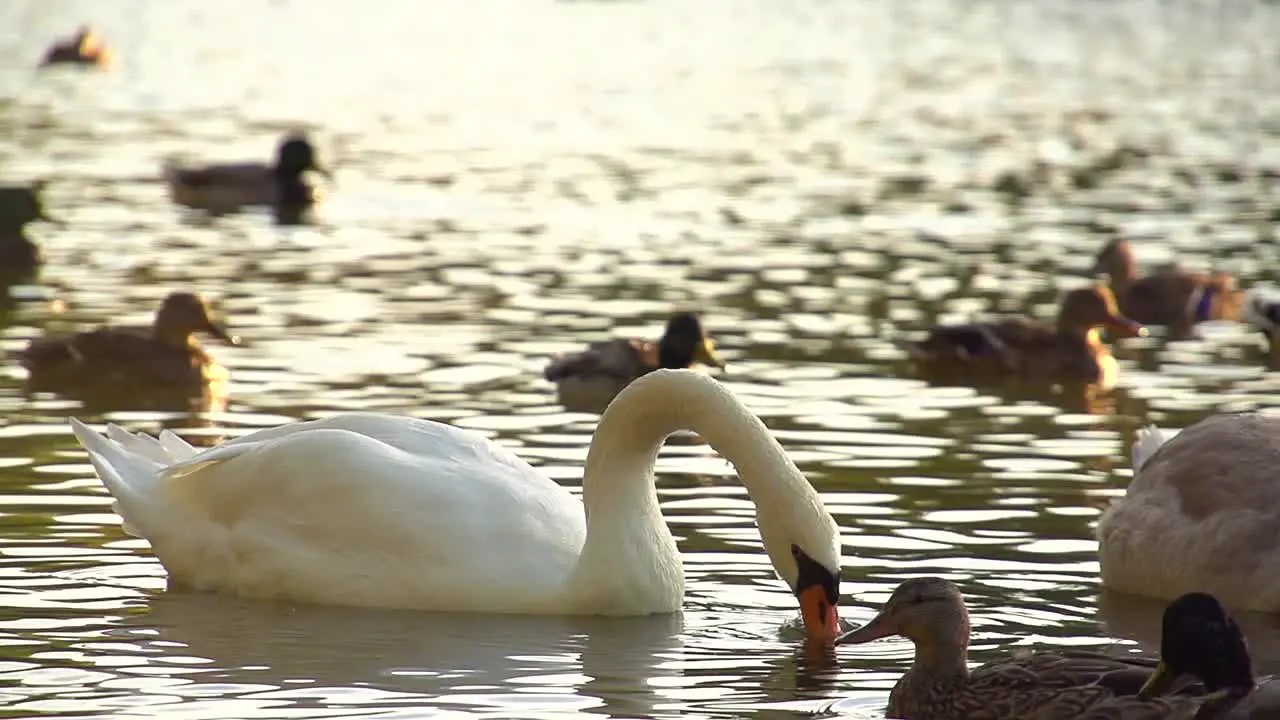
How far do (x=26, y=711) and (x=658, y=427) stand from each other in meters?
2.75

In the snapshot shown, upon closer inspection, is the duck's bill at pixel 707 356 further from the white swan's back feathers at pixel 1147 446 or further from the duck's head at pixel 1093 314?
the white swan's back feathers at pixel 1147 446

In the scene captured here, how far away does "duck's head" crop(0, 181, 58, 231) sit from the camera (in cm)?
2091

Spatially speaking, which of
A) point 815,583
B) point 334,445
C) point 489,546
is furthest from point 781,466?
point 334,445

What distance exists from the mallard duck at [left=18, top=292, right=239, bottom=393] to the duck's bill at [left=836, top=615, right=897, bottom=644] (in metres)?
7.44

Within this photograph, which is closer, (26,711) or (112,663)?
(26,711)

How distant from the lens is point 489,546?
395 inches

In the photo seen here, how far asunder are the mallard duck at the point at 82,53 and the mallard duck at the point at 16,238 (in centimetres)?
1802

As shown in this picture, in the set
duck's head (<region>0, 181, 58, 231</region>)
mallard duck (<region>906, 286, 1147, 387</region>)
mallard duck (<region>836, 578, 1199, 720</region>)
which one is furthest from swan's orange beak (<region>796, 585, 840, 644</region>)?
duck's head (<region>0, 181, 58, 231</region>)

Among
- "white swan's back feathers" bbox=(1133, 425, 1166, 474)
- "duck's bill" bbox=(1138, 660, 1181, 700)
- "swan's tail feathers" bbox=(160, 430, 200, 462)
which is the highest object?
"swan's tail feathers" bbox=(160, 430, 200, 462)

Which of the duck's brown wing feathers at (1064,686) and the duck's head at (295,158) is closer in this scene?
the duck's brown wing feathers at (1064,686)

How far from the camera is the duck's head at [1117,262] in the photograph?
19938 mm

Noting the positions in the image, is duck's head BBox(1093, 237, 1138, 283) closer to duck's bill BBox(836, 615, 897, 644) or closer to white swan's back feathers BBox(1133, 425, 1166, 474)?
white swan's back feathers BBox(1133, 425, 1166, 474)

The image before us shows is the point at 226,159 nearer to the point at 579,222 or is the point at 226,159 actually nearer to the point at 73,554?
the point at 579,222

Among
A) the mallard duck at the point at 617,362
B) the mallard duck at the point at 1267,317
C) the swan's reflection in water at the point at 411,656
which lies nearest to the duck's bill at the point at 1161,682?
the swan's reflection in water at the point at 411,656
